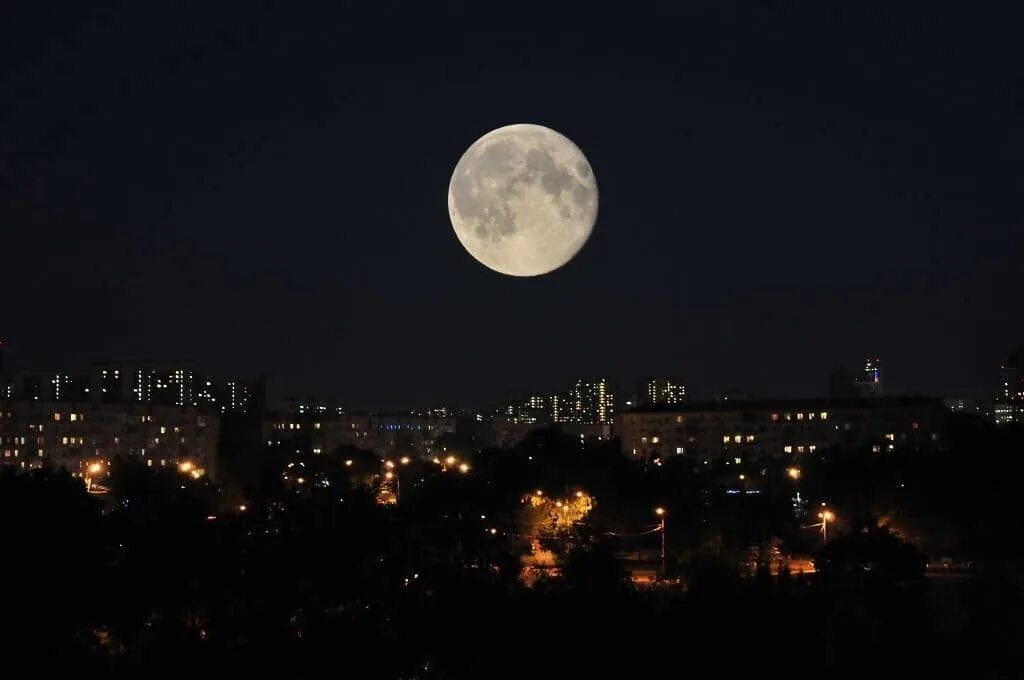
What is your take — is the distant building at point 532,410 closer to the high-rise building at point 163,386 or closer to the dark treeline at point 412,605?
the high-rise building at point 163,386

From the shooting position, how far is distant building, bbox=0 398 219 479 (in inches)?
2217

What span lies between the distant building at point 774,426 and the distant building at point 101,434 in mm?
22528

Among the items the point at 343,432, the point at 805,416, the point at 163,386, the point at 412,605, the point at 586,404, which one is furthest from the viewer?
the point at 586,404

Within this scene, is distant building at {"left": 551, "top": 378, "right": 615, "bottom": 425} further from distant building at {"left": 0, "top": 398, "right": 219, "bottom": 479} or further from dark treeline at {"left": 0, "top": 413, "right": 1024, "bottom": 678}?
dark treeline at {"left": 0, "top": 413, "right": 1024, "bottom": 678}

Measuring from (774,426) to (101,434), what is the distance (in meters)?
34.9

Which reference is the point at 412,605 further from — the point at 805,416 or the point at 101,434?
the point at 805,416

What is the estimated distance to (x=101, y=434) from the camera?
200 ft

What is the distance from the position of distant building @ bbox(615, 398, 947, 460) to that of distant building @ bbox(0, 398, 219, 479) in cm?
2253

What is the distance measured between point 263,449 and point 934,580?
5580 cm

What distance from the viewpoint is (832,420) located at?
70938mm

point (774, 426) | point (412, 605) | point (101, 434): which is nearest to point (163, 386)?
point (101, 434)

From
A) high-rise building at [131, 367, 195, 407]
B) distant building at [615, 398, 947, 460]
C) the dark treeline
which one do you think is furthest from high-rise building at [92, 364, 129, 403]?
the dark treeline

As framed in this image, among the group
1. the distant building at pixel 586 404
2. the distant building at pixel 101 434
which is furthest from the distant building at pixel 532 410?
the distant building at pixel 101 434

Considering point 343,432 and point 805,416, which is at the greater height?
point 805,416
